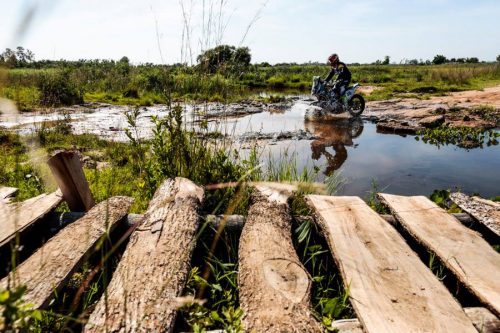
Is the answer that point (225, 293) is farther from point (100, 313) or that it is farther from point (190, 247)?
point (100, 313)

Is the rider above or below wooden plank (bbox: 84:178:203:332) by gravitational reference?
above

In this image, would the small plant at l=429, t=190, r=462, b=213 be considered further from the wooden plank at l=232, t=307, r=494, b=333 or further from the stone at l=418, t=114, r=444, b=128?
the stone at l=418, t=114, r=444, b=128

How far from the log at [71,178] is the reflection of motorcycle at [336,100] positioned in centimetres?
982

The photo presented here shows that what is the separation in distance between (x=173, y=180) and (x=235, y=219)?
25.0 inches

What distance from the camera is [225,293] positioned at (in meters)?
1.90

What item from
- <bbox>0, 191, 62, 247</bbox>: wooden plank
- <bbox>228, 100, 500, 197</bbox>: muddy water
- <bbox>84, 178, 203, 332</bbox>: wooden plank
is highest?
<bbox>0, 191, 62, 247</bbox>: wooden plank

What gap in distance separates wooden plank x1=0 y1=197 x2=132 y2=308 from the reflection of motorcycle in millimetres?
10056

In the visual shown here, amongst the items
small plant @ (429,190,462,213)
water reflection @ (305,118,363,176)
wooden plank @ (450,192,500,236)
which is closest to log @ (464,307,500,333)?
wooden plank @ (450,192,500,236)

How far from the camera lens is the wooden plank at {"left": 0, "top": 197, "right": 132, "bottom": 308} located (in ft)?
4.64

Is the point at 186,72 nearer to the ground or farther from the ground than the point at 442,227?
farther from the ground

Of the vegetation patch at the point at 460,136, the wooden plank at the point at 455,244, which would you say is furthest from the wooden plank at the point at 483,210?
the vegetation patch at the point at 460,136

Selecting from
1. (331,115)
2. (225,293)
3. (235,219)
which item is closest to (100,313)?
(225,293)

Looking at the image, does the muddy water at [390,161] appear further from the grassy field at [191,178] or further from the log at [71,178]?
the log at [71,178]

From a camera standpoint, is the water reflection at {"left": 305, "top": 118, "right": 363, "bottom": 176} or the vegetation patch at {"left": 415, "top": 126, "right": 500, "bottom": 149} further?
the vegetation patch at {"left": 415, "top": 126, "right": 500, "bottom": 149}
